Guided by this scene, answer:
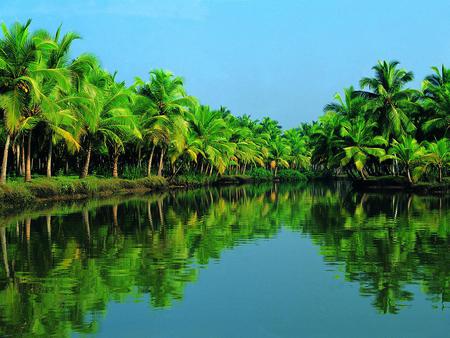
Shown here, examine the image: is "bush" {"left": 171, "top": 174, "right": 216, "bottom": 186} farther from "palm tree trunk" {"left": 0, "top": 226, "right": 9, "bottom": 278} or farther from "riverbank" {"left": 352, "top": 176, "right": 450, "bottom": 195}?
"palm tree trunk" {"left": 0, "top": 226, "right": 9, "bottom": 278}

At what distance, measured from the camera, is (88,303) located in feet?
25.1

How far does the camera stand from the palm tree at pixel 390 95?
141 feet

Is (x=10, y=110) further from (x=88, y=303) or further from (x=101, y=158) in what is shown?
(x=101, y=158)

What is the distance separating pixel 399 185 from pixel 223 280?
34.5 metres

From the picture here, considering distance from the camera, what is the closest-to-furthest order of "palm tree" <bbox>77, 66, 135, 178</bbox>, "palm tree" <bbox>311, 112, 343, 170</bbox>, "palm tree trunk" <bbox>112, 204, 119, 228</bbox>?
"palm tree trunk" <bbox>112, 204, 119, 228</bbox> → "palm tree" <bbox>77, 66, 135, 178</bbox> → "palm tree" <bbox>311, 112, 343, 170</bbox>

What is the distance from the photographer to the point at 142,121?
3928 centimetres

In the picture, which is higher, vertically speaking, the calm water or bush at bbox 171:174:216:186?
bush at bbox 171:174:216:186

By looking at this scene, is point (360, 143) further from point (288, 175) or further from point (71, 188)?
point (288, 175)

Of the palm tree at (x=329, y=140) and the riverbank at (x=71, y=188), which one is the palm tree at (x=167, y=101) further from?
the palm tree at (x=329, y=140)

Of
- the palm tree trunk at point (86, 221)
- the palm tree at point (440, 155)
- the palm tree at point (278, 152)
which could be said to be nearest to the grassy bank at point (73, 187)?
the palm tree trunk at point (86, 221)

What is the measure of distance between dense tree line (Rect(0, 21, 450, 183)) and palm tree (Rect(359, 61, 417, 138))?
77 millimetres

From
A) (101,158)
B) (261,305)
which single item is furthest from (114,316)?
(101,158)

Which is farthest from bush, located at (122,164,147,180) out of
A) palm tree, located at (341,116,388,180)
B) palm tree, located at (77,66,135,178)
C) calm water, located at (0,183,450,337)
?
calm water, located at (0,183,450,337)

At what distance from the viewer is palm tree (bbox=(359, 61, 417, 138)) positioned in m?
43.1
